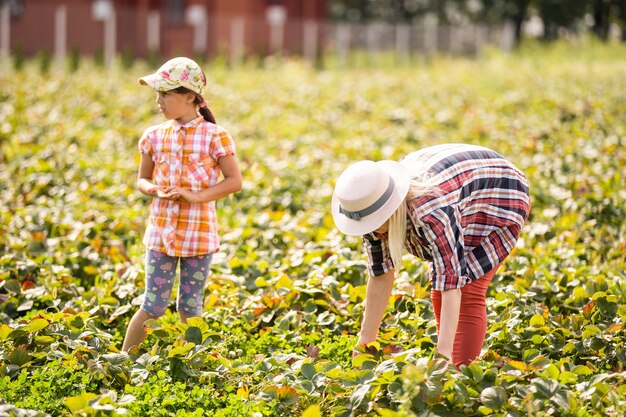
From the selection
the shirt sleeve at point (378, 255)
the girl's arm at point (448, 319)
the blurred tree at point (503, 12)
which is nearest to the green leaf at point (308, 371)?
the shirt sleeve at point (378, 255)

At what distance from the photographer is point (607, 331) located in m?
4.03

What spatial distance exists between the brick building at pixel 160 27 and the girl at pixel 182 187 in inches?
554

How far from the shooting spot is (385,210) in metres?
3.22

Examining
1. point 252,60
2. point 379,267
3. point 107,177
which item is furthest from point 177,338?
point 252,60

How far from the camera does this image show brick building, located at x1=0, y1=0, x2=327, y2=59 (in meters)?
20.4

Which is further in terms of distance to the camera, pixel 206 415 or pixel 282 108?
pixel 282 108

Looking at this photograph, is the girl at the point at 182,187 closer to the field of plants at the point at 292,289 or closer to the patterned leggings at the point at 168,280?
the patterned leggings at the point at 168,280

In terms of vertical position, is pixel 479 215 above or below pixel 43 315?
above

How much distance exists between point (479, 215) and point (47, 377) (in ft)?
6.53

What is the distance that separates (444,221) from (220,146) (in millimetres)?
1392

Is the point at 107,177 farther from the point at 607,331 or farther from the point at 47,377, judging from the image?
the point at 607,331

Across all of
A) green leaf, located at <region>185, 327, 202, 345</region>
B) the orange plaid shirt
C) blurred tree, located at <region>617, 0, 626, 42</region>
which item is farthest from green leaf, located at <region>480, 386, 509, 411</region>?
blurred tree, located at <region>617, 0, 626, 42</region>

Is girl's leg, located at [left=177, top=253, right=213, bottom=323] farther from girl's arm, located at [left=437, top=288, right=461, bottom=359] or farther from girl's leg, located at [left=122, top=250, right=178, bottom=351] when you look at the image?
girl's arm, located at [left=437, top=288, right=461, bottom=359]

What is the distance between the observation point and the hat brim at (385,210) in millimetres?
3217
